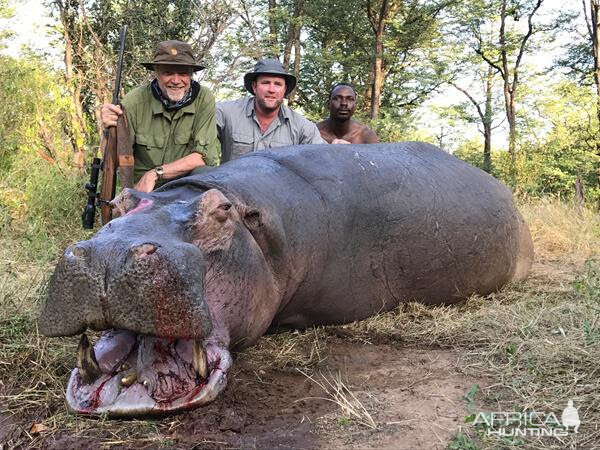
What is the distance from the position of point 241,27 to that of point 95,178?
47.9ft

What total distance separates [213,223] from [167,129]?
314 centimetres

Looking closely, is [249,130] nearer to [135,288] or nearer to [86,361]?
[86,361]

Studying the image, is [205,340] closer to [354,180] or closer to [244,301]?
[244,301]

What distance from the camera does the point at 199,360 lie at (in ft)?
8.46

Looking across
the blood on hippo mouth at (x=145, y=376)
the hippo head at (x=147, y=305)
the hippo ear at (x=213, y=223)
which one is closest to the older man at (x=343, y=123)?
the hippo ear at (x=213, y=223)

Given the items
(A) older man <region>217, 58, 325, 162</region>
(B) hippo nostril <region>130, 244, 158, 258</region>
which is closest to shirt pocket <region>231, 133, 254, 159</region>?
(A) older man <region>217, 58, 325, 162</region>

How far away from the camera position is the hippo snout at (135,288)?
2.34 meters

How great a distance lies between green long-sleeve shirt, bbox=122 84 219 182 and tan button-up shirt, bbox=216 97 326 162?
0.41 metres

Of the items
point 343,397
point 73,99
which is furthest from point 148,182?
point 73,99

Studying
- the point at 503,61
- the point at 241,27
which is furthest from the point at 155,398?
the point at 503,61

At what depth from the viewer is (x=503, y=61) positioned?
22953mm

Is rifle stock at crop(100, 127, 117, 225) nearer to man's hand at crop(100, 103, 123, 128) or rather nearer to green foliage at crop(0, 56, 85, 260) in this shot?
man's hand at crop(100, 103, 123, 128)

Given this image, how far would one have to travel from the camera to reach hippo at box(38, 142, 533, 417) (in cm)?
241

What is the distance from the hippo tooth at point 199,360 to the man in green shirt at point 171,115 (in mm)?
3094
